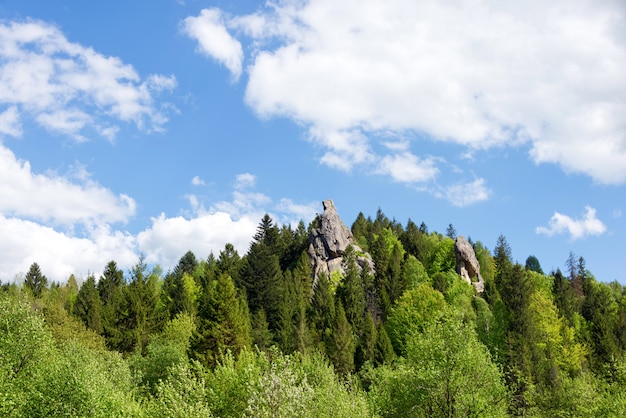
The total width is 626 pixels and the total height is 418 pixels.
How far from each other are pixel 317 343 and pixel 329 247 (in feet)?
156

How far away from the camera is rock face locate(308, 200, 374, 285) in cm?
12544

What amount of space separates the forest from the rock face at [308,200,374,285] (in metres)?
2.21

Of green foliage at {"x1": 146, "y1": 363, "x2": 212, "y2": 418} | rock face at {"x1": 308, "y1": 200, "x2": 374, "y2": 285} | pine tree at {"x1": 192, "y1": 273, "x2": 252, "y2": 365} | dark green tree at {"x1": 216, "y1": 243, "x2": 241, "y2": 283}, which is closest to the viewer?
green foliage at {"x1": 146, "y1": 363, "x2": 212, "y2": 418}

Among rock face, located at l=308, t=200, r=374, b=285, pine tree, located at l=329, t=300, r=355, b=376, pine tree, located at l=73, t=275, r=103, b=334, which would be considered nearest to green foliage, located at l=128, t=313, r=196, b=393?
pine tree, located at l=73, t=275, r=103, b=334

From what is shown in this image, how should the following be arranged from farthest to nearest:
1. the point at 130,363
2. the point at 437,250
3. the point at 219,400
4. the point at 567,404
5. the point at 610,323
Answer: the point at 437,250 → the point at 610,323 → the point at 130,363 → the point at 567,404 → the point at 219,400

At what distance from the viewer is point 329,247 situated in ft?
416

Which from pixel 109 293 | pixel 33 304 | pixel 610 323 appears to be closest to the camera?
pixel 33 304

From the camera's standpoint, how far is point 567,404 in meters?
49.5

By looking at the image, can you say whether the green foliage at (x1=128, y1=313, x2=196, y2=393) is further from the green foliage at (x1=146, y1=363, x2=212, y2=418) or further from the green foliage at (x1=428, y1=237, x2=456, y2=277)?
the green foliage at (x1=428, y1=237, x2=456, y2=277)

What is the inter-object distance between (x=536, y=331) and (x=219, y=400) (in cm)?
6483

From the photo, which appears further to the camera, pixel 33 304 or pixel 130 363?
pixel 33 304

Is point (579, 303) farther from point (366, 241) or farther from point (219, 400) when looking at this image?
point (219, 400)

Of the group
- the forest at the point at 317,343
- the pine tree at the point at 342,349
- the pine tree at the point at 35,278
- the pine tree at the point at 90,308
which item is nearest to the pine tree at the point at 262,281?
the forest at the point at 317,343

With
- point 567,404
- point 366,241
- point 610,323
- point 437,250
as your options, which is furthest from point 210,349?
point 366,241
